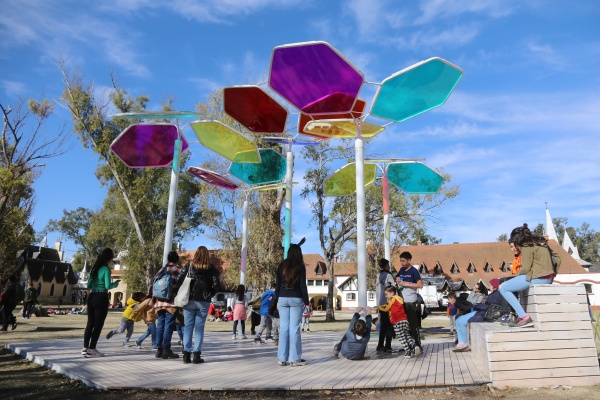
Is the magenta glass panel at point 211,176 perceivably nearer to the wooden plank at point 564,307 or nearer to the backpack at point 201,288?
the backpack at point 201,288

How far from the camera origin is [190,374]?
20.7 feet

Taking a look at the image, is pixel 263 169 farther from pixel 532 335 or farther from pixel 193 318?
pixel 532 335

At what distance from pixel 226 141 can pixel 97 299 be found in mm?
6352

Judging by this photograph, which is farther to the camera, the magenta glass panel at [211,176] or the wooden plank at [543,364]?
the magenta glass panel at [211,176]

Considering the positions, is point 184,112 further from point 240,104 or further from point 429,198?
point 429,198

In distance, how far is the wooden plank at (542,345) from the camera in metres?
5.40

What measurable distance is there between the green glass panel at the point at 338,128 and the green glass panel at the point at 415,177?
222 centimetres

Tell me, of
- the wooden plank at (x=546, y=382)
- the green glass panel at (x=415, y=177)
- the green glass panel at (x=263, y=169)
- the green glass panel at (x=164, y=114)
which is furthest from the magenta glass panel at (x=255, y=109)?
the wooden plank at (x=546, y=382)

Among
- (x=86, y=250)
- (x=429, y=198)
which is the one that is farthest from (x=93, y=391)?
(x=86, y=250)

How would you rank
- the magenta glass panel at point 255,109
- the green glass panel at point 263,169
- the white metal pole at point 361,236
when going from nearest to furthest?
the white metal pole at point 361,236 → the magenta glass panel at point 255,109 → the green glass panel at point 263,169

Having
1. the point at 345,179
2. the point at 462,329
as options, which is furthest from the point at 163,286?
the point at 345,179

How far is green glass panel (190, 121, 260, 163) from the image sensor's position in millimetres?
12133

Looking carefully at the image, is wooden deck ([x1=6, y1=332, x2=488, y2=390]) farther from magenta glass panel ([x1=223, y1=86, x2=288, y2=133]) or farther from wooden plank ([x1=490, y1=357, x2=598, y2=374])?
magenta glass panel ([x1=223, y1=86, x2=288, y2=133])

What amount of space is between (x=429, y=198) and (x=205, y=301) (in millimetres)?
25253
